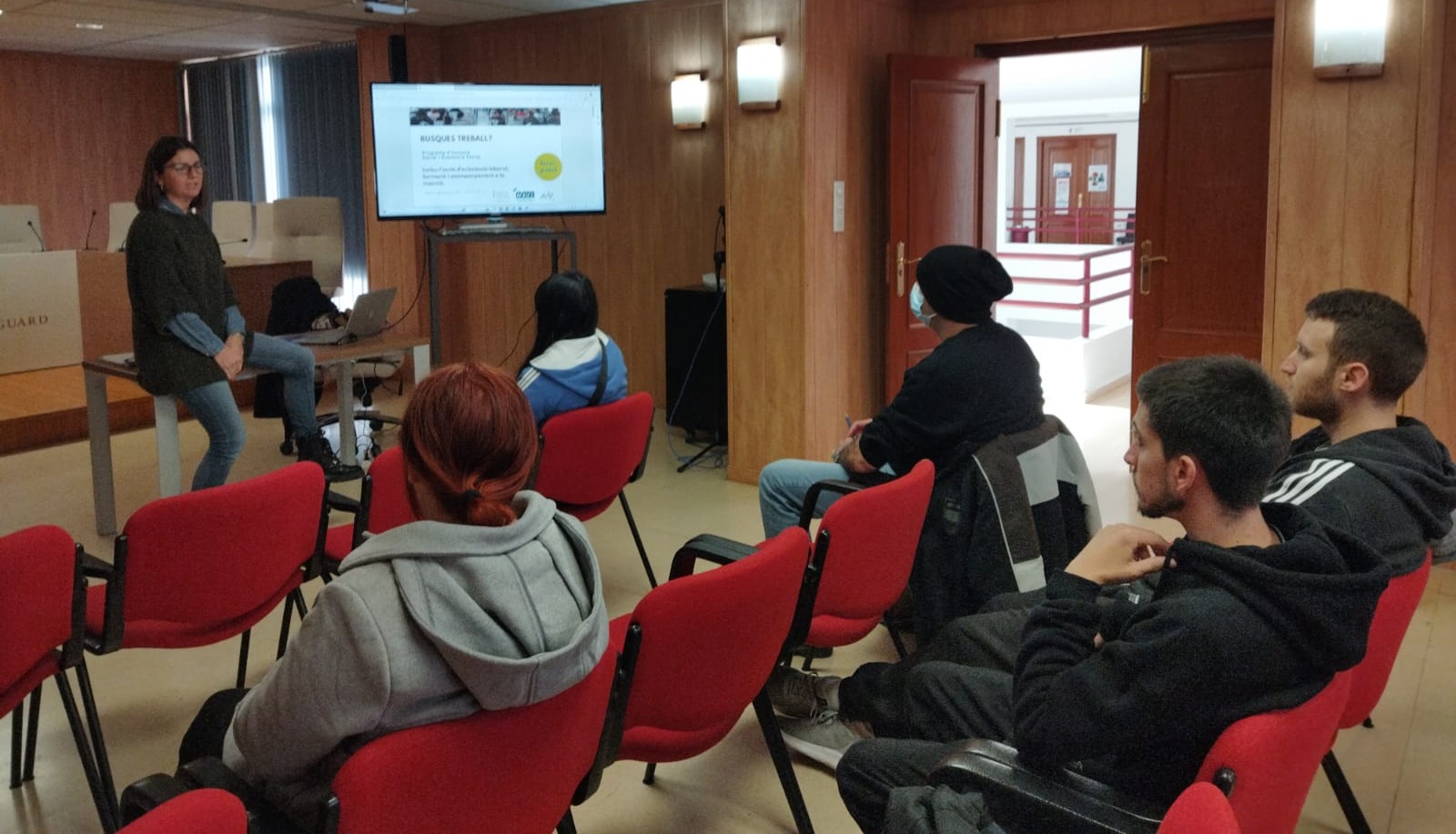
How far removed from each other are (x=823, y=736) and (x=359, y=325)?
3.30m

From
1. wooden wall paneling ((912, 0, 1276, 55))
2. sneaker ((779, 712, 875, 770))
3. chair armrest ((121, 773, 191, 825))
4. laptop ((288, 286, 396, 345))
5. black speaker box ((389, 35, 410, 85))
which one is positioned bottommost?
sneaker ((779, 712, 875, 770))

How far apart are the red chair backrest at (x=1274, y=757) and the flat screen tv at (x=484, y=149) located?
480 cm

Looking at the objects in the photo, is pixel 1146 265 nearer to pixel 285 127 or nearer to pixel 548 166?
pixel 548 166

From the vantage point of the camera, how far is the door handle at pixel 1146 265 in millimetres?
5562

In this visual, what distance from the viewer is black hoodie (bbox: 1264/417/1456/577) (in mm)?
2105

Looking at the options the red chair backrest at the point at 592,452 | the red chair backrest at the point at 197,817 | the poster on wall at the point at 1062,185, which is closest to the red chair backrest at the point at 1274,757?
the red chair backrest at the point at 197,817

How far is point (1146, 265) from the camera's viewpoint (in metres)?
5.58

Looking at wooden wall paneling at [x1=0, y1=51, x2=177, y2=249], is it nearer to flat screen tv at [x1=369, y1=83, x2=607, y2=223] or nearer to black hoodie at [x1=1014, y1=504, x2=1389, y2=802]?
flat screen tv at [x1=369, y1=83, x2=607, y2=223]

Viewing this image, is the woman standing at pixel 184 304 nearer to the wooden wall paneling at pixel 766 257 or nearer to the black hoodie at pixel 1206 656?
the wooden wall paneling at pixel 766 257

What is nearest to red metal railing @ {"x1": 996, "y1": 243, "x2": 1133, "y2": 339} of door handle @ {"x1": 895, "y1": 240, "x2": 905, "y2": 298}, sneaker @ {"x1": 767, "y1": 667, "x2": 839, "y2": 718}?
door handle @ {"x1": 895, "y1": 240, "x2": 905, "y2": 298}

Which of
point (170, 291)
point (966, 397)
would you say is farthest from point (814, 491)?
point (170, 291)

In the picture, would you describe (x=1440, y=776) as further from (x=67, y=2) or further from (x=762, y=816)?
(x=67, y=2)

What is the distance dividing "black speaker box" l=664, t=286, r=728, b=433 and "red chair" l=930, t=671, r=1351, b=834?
442 cm

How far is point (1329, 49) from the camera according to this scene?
391 centimetres
